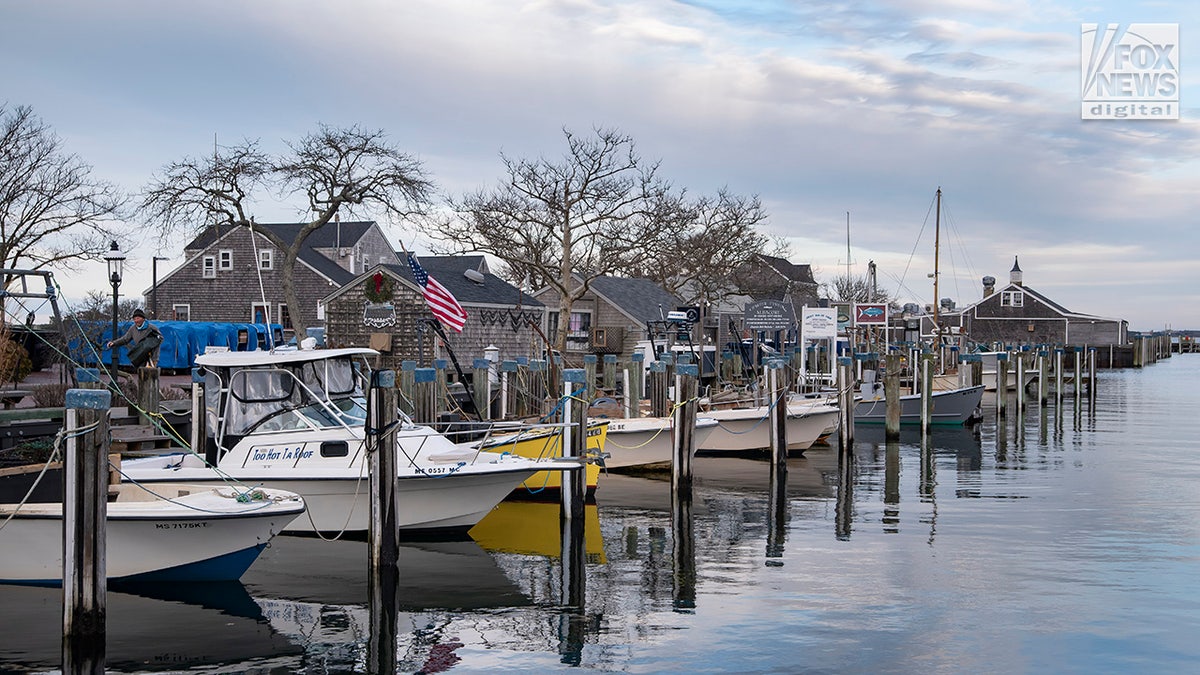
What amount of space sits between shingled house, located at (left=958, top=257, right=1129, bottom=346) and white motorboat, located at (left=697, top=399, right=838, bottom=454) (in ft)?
261

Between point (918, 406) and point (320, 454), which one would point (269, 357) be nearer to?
point (320, 454)

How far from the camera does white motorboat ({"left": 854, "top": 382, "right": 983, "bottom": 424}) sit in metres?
36.9

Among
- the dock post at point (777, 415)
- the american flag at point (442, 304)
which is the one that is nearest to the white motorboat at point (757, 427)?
the dock post at point (777, 415)

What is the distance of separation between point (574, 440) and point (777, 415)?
889 cm

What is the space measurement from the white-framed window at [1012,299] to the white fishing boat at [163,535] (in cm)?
10164

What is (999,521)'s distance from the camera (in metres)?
18.8

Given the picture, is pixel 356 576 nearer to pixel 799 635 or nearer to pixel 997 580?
pixel 799 635

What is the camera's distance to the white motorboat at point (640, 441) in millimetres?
23672

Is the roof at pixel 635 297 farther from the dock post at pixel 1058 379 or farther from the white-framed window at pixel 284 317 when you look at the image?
the dock post at pixel 1058 379

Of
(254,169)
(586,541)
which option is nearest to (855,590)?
(586,541)

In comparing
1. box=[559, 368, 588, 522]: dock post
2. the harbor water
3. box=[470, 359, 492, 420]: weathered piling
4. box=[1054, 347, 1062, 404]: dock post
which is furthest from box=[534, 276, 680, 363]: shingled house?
box=[559, 368, 588, 522]: dock post

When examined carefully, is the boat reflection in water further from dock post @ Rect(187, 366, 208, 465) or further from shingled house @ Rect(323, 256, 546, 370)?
shingled house @ Rect(323, 256, 546, 370)

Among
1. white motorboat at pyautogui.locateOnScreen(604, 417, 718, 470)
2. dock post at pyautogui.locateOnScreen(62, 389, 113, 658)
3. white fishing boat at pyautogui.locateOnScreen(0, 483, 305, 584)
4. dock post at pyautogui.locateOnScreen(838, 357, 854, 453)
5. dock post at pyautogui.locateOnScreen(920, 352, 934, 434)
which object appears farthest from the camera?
dock post at pyautogui.locateOnScreen(920, 352, 934, 434)

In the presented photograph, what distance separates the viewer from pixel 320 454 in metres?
15.6
